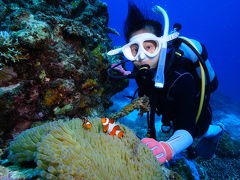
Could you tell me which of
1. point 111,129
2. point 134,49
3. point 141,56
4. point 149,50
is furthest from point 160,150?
point 134,49

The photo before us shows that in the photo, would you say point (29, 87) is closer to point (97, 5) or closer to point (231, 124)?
point (97, 5)

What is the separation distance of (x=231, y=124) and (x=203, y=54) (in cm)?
1163

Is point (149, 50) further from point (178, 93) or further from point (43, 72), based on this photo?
point (43, 72)

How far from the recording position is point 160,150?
1961mm

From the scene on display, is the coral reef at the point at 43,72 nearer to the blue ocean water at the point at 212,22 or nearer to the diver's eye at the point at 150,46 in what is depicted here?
the diver's eye at the point at 150,46

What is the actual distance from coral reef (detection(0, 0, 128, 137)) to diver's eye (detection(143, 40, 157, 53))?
1.04 meters

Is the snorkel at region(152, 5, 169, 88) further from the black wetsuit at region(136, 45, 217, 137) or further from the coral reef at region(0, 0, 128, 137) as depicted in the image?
the coral reef at region(0, 0, 128, 137)

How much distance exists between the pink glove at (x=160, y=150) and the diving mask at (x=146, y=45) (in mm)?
1517

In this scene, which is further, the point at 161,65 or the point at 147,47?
the point at 147,47

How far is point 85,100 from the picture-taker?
2.96m

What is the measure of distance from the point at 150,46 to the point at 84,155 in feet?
7.73

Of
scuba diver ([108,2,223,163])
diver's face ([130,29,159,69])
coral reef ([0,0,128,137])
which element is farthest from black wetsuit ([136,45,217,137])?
coral reef ([0,0,128,137])

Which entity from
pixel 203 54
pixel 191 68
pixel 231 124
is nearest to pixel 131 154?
pixel 191 68

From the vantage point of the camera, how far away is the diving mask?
2.81 meters
